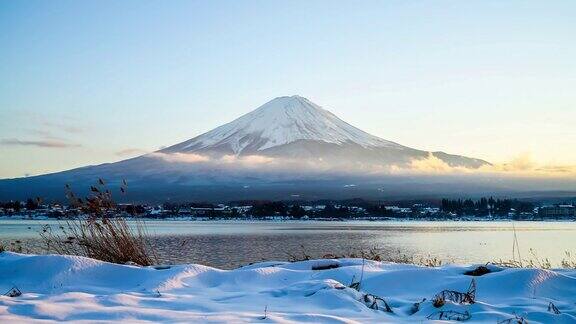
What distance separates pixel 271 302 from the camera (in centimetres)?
328

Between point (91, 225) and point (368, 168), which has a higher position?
point (368, 168)

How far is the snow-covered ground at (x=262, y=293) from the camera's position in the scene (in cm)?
275

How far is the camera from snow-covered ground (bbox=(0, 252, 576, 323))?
2746mm

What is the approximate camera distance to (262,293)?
11.7 feet

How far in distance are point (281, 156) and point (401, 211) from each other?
19517mm

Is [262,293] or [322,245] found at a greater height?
[262,293]

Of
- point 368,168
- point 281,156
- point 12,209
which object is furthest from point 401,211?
point 12,209

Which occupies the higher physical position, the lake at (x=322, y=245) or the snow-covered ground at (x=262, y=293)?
the snow-covered ground at (x=262, y=293)

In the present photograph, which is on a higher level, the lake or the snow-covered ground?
the snow-covered ground

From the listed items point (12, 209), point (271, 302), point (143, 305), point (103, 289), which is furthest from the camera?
point (12, 209)

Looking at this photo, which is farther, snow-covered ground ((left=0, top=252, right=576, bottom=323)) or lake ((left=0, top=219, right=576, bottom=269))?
lake ((left=0, top=219, right=576, bottom=269))

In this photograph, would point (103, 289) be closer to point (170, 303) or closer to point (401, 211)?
point (170, 303)

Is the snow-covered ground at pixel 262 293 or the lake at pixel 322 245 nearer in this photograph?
the snow-covered ground at pixel 262 293

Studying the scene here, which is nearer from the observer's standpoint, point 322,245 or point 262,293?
point 262,293
